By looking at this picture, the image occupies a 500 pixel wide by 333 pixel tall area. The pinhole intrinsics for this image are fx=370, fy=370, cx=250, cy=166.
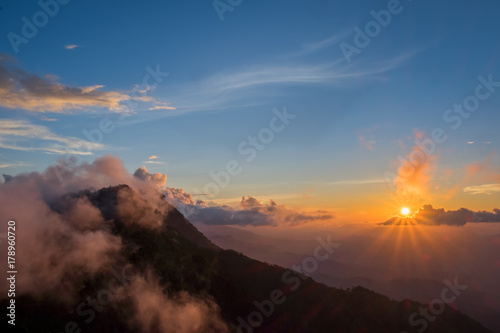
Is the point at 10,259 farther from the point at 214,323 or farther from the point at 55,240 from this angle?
the point at 214,323

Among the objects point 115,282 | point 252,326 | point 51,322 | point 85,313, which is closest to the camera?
point 51,322

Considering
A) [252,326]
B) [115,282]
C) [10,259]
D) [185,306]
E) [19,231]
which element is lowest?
[252,326]

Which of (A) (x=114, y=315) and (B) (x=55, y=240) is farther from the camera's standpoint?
(B) (x=55, y=240)

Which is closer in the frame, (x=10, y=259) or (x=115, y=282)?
(x=10, y=259)

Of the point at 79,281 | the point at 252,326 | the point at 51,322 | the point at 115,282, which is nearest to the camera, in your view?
the point at 51,322

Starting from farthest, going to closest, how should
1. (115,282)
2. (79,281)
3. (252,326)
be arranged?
(252,326) → (115,282) → (79,281)

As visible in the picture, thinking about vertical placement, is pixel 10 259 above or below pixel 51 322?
above

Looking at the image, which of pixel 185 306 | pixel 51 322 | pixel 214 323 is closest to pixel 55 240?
pixel 51 322

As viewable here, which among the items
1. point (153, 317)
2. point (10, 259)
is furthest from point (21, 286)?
point (153, 317)

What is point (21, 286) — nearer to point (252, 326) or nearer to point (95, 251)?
point (95, 251)
